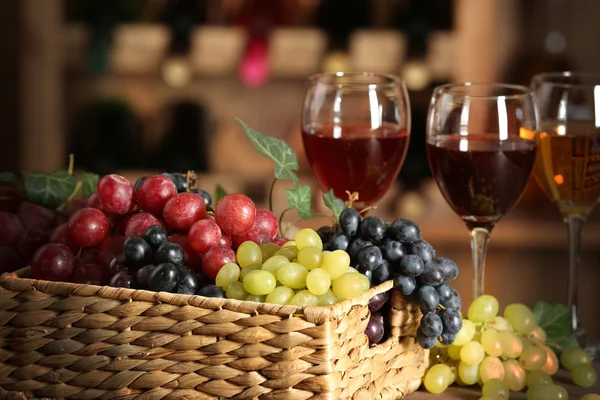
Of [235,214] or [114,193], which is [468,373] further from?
[114,193]

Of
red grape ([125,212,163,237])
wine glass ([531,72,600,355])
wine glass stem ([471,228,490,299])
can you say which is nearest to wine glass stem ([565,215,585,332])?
wine glass ([531,72,600,355])

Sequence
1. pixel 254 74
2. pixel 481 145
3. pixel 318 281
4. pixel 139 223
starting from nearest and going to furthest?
pixel 318 281
pixel 139 223
pixel 481 145
pixel 254 74

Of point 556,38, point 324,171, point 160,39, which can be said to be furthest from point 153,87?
point 324,171

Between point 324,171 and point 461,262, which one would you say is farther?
point 461,262

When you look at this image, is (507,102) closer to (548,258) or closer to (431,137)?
(431,137)

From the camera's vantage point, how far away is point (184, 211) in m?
0.74

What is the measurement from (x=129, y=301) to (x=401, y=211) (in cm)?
139

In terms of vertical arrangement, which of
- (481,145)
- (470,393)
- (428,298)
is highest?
(481,145)

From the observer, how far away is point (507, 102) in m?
0.83

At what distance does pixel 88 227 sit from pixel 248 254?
0.15 m

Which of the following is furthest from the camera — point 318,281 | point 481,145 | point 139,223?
point 481,145

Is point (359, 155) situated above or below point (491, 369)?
above

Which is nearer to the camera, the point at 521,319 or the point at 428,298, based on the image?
the point at 428,298

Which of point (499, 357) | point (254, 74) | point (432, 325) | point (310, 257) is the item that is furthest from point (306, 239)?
point (254, 74)
